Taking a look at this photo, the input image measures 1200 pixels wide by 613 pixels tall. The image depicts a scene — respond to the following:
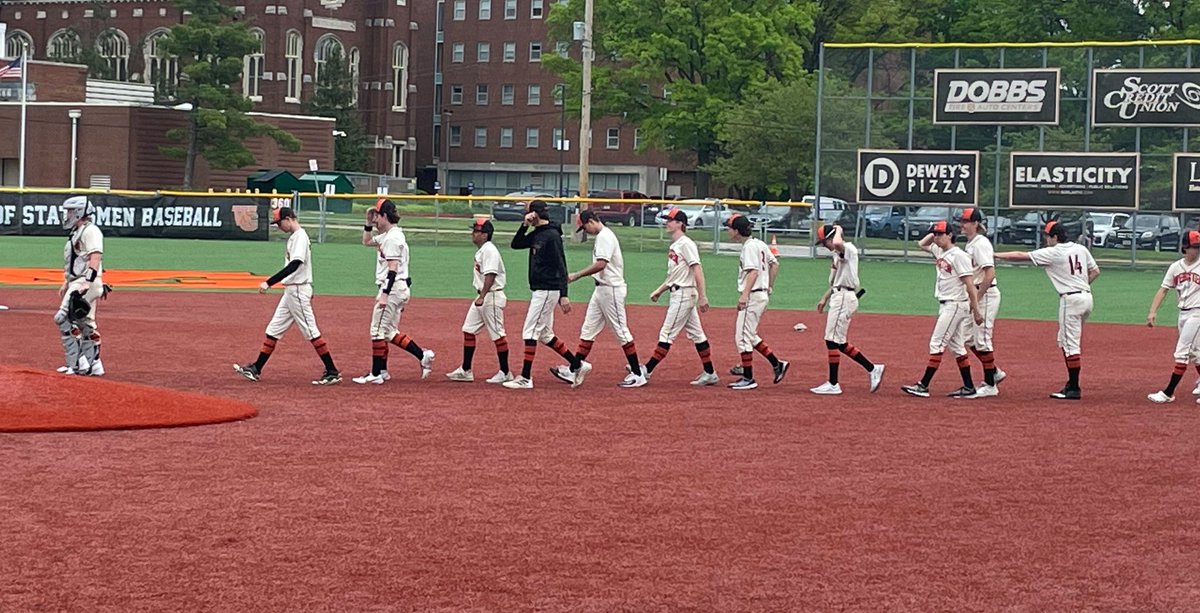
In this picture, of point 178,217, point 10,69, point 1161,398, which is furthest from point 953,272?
point 10,69

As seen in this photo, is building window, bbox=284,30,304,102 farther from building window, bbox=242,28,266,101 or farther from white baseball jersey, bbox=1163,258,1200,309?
white baseball jersey, bbox=1163,258,1200,309

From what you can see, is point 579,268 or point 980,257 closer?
point 980,257

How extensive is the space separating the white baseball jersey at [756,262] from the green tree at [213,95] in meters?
58.6

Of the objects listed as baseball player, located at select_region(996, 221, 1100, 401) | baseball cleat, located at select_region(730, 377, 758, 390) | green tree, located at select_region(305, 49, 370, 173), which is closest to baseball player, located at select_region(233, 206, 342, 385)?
baseball cleat, located at select_region(730, 377, 758, 390)

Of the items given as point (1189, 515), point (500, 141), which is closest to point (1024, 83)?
point (1189, 515)

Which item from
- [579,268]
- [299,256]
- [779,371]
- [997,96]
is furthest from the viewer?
[997,96]

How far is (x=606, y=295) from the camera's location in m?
17.1

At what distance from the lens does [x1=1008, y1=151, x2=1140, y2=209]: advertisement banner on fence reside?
40.3 m

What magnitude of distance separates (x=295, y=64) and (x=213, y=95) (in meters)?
24.1

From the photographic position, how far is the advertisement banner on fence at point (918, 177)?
41562 mm

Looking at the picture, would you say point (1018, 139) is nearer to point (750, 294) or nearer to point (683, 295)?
point (750, 294)

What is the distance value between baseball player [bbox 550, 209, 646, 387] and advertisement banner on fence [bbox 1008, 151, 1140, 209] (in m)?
26.0

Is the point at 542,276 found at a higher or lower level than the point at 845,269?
lower

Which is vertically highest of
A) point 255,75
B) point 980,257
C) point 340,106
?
point 255,75
